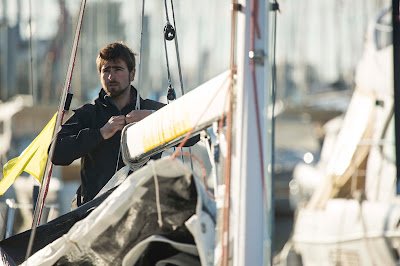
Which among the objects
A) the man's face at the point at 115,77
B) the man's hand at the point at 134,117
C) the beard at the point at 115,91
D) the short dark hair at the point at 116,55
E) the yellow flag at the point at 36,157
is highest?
the short dark hair at the point at 116,55

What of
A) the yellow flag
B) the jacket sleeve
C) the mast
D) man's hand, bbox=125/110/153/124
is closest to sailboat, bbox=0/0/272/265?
the mast

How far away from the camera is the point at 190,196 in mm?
2320

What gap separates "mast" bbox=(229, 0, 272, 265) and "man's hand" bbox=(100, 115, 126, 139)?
111 centimetres

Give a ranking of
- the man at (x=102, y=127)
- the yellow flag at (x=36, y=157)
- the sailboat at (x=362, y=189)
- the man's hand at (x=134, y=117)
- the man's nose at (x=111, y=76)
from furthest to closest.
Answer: the sailboat at (x=362, y=189)
the yellow flag at (x=36, y=157)
the man's nose at (x=111, y=76)
the man at (x=102, y=127)
the man's hand at (x=134, y=117)

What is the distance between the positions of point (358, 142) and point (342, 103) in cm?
901

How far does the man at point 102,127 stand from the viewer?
324 centimetres

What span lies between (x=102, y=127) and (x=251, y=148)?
1.33 metres

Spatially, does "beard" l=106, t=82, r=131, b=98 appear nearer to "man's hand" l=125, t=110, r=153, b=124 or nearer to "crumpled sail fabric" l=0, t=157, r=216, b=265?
"man's hand" l=125, t=110, r=153, b=124

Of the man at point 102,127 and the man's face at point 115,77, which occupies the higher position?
the man's face at point 115,77

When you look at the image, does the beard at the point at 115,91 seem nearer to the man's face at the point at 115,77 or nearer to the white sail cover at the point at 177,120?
the man's face at the point at 115,77

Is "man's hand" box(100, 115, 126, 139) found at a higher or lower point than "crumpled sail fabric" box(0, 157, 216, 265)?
higher

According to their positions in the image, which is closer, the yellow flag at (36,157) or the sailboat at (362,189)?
the yellow flag at (36,157)

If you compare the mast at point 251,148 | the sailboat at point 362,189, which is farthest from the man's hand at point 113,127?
the sailboat at point 362,189

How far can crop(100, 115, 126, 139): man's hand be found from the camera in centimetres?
317
